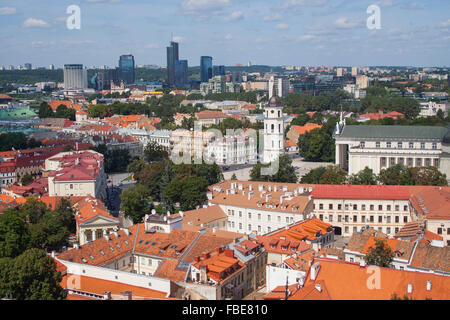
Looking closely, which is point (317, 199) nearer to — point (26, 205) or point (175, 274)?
point (175, 274)

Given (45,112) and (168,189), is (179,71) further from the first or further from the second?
(168,189)

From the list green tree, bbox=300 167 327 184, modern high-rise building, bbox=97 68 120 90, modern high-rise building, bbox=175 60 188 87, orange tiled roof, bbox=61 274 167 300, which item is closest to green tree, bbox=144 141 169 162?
green tree, bbox=300 167 327 184

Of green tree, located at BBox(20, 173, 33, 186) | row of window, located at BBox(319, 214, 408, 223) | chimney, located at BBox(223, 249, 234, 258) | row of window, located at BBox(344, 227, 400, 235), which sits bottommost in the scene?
row of window, located at BBox(344, 227, 400, 235)

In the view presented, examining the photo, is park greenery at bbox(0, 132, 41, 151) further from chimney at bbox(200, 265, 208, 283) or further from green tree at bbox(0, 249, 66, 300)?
chimney at bbox(200, 265, 208, 283)

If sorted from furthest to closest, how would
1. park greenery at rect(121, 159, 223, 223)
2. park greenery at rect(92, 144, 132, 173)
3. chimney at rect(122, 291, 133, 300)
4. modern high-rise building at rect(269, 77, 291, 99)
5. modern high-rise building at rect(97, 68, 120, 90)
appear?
modern high-rise building at rect(97, 68, 120, 90)
modern high-rise building at rect(269, 77, 291, 99)
park greenery at rect(92, 144, 132, 173)
park greenery at rect(121, 159, 223, 223)
chimney at rect(122, 291, 133, 300)

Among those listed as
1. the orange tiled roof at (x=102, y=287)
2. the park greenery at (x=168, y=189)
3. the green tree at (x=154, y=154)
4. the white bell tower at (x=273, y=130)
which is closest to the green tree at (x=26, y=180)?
the park greenery at (x=168, y=189)

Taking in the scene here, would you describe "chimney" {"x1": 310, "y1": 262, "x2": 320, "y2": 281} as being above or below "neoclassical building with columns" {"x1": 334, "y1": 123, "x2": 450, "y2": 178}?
below

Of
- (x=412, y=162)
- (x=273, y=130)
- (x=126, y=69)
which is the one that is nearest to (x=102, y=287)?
(x=273, y=130)
